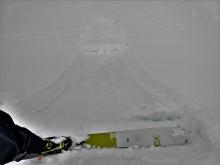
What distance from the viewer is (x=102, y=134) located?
256 cm

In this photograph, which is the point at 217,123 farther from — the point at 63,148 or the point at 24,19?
the point at 24,19

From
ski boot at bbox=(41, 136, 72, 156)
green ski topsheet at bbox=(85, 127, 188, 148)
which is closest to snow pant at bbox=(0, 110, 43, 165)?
ski boot at bbox=(41, 136, 72, 156)

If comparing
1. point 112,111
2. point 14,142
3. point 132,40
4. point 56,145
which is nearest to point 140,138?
point 112,111

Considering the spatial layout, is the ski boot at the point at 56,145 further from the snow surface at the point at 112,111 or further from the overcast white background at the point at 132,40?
the overcast white background at the point at 132,40

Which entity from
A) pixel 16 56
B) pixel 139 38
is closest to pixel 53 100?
pixel 16 56

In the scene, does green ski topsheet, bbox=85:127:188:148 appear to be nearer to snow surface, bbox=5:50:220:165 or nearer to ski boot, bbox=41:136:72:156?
snow surface, bbox=5:50:220:165

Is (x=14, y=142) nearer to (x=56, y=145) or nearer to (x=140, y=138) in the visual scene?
(x=56, y=145)

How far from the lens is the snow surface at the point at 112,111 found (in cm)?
239

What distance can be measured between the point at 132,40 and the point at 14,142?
2040 millimetres

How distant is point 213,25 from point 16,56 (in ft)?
7.73

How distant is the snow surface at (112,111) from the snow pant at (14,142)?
22cm

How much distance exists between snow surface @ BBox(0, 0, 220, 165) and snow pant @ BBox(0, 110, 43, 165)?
22 cm

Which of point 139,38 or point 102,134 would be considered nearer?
point 102,134

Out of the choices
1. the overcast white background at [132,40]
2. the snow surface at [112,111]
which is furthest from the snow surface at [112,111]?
the overcast white background at [132,40]
